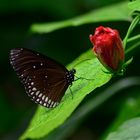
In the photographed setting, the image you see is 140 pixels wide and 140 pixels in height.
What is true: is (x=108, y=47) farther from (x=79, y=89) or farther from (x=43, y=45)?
(x=43, y=45)

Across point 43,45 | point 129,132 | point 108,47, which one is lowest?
point 43,45

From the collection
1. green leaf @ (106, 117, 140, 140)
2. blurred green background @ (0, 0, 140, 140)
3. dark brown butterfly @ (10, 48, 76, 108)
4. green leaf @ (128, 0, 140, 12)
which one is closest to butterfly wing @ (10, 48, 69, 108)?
dark brown butterfly @ (10, 48, 76, 108)

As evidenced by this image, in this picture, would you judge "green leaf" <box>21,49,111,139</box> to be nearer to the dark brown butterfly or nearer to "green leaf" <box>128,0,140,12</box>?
the dark brown butterfly

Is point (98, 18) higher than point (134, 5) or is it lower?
lower

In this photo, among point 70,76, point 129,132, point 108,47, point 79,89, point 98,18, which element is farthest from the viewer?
point 98,18

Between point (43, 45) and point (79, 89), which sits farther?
point (43, 45)

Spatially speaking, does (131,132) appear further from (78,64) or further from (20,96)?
(20,96)

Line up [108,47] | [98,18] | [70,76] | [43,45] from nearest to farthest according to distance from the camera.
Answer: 1. [108,47]
2. [70,76]
3. [98,18]
4. [43,45]

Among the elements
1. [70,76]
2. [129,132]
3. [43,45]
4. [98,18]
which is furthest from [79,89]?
[43,45]
